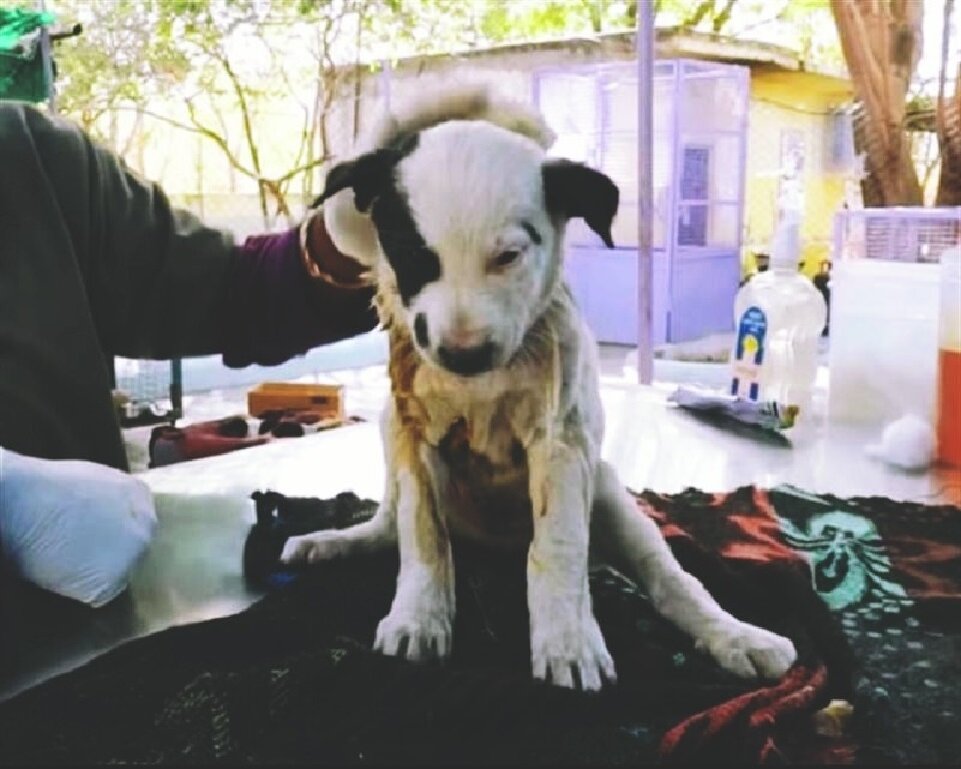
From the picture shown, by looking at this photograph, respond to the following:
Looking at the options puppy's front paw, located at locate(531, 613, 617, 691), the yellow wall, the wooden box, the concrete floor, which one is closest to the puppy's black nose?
puppy's front paw, located at locate(531, 613, 617, 691)

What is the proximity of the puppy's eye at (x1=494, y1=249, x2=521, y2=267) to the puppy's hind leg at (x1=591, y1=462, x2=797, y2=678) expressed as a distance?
149mm

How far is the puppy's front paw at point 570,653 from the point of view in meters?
0.47

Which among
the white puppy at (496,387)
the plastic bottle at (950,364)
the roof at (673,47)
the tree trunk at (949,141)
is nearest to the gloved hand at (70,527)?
the white puppy at (496,387)

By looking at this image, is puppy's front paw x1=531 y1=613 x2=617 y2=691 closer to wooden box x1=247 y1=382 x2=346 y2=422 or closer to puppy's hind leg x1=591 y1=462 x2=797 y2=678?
puppy's hind leg x1=591 y1=462 x2=797 y2=678

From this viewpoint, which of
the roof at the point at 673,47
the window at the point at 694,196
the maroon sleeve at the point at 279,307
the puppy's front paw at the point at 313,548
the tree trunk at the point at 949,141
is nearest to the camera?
the puppy's front paw at the point at 313,548

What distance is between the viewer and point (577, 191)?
504 mm

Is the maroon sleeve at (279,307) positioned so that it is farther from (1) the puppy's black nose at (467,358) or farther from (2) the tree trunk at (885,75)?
(2) the tree trunk at (885,75)

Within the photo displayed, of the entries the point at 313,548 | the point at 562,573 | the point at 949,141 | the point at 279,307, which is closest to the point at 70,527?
the point at 313,548

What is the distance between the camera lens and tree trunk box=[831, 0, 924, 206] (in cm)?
193

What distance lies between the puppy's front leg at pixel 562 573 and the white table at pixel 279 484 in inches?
9.0

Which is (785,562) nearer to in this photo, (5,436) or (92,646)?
(92,646)

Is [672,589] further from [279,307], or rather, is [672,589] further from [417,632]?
[279,307]

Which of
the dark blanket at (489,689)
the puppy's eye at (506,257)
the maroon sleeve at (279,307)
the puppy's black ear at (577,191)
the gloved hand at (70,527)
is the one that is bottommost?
the dark blanket at (489,689)

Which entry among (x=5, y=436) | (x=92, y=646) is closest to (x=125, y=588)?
(x=92, y=646)
